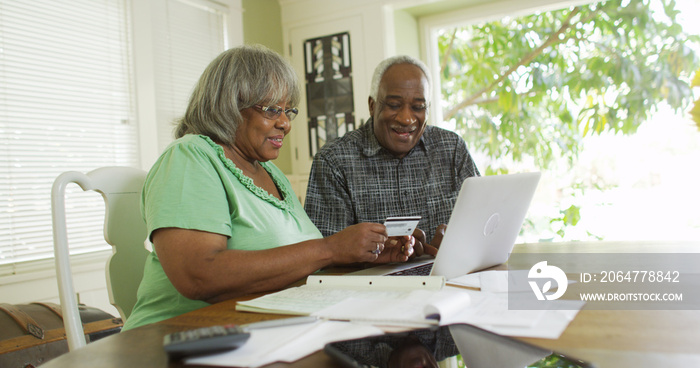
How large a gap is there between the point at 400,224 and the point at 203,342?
65 centimetres

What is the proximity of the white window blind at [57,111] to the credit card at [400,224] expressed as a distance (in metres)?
2.05

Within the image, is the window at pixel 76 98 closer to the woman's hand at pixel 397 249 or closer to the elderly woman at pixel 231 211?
the elderly woman at pixel 231 211

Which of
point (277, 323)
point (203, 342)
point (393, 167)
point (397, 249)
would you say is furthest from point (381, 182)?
point (203, 342)

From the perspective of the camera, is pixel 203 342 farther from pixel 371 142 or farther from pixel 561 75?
pixel 561 75

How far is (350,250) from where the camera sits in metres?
1.15

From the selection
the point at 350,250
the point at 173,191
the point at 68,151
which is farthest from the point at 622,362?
the point at 68,151

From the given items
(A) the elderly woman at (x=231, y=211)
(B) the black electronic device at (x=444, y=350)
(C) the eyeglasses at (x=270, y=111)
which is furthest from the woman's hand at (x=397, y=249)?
(B) the black electronic device at (x=444, y=350)

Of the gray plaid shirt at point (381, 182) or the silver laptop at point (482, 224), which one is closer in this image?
the silver laptop at point (482, 224)

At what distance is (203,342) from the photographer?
600 mm

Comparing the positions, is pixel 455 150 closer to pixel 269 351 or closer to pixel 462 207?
pixel 462 207

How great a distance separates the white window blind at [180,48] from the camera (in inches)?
126

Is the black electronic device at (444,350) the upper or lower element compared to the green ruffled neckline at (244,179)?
lower

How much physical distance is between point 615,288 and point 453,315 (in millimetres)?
398

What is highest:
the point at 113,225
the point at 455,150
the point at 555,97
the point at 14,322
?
the point at 555,97
